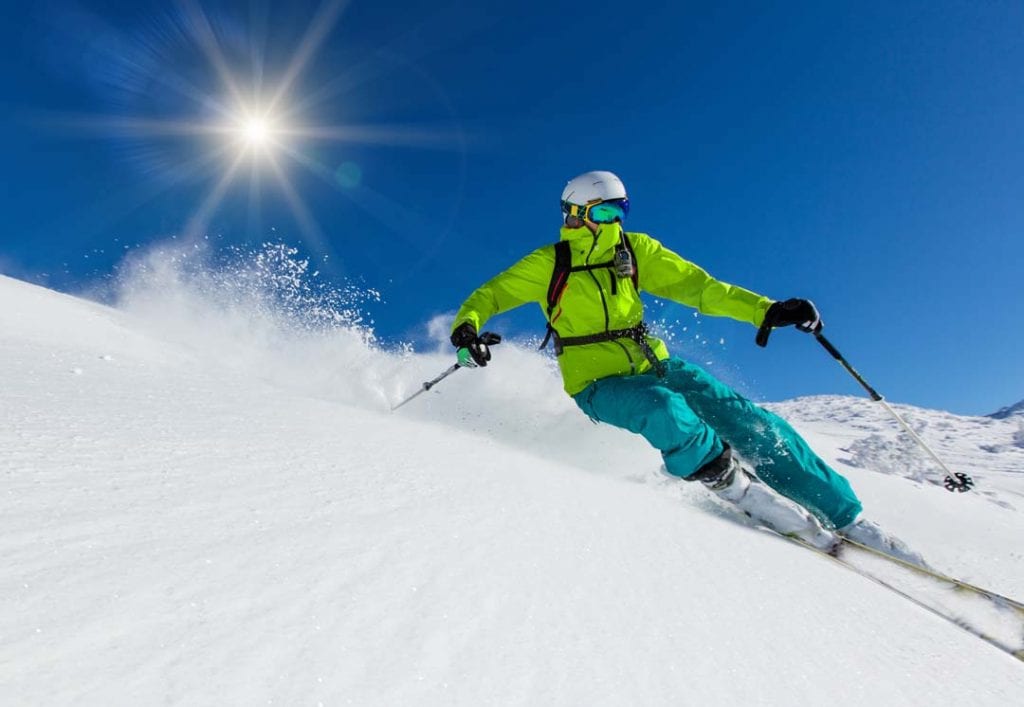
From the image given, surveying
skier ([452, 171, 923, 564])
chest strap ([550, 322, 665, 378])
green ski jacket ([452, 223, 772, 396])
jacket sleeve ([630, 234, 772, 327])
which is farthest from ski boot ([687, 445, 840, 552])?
jacket sleeve ([630, 234, 772, 327])

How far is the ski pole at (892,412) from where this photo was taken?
4781 mm

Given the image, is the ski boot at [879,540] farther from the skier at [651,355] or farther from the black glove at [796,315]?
the black glove at [796,315]

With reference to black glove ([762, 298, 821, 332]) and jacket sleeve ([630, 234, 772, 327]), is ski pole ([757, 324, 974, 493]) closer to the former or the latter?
black glove ([762, 298, 821, 332])

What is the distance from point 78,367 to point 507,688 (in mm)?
3413

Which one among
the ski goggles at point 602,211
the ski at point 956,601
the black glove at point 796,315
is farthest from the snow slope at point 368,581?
the ski goggles at point 602,211

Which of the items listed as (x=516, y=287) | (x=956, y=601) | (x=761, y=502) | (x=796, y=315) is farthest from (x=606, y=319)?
(x=956, y=601)

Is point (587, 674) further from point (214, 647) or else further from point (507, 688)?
point (214, 647)

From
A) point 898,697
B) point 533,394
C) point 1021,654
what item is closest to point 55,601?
point 898,697

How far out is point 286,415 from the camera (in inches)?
124

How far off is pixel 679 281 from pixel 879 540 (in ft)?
8.81

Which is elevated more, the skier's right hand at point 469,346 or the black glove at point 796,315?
the skier's right hand at point 469,346

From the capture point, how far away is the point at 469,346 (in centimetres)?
515

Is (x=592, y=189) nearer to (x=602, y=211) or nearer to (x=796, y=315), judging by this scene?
(x=602, y=211)

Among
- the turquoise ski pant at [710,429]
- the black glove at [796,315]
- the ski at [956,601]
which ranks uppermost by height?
the black glove at [796,315]
